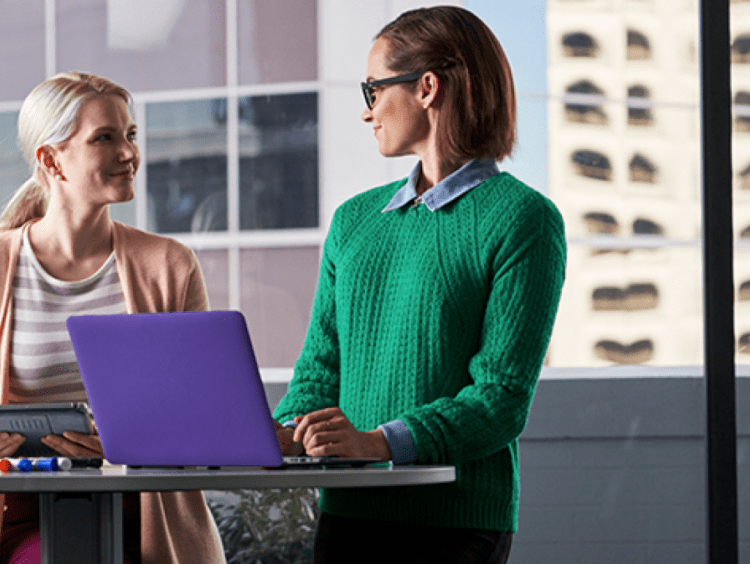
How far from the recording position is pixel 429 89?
1.51 metres

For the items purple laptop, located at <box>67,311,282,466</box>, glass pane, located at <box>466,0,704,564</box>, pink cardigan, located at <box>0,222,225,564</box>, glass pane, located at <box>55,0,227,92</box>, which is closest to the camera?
purple laptop, located at <box>67,311,282,466</box>

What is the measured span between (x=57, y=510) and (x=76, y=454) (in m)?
0.16

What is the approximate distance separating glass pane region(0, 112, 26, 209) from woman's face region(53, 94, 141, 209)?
6.20 ft

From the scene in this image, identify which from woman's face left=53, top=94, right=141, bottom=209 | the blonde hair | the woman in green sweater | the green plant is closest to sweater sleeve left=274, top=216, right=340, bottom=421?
the woman in green sweater

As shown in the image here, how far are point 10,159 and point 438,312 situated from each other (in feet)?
10.0

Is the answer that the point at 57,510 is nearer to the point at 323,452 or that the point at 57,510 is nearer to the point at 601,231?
the point at 323,452

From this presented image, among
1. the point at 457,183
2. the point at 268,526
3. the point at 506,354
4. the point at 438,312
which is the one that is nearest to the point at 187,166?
the point at 268,526

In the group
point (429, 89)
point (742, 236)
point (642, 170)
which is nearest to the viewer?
point (429, 89)

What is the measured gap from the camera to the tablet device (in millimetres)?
1340

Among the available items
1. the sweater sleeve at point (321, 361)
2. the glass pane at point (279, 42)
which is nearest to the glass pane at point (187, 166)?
the glass pane at point (279, 42)

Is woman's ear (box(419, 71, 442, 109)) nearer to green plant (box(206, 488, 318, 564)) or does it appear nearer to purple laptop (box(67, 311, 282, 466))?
purple laptop (box(67, 311, 282, 466))

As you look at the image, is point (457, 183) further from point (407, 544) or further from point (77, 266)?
point (77, 266)

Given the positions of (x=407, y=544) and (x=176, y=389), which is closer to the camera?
(x=176, y=389)

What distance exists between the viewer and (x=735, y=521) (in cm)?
325
